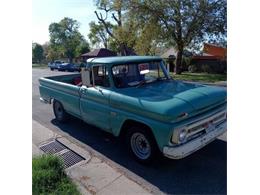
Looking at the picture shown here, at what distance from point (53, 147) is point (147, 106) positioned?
2.54 m

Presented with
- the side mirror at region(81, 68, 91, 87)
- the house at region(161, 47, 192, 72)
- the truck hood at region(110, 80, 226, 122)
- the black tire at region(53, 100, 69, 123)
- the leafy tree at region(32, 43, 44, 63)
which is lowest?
the black tire at region(53, 100, 69, 123)

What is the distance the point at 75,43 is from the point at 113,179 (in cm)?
6616

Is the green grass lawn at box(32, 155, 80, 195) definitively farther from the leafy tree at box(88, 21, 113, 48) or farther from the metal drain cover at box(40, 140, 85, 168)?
the leafy tree at box(88, 21, 113, 48)

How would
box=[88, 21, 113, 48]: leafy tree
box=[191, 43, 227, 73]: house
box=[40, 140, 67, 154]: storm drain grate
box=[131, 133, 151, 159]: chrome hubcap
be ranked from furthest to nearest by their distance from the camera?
box=[88, 21, 113, 48]: leafy tree, box=[191, 43, 227, 73]: house, box=[40, 140, 67, 154]: storm drain grate, box=[131, 133, 151, 159]: chrome hubcap

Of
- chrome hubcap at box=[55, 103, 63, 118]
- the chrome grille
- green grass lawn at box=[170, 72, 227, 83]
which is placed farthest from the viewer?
green grass lawn at box=[170, 72, 227, 83]

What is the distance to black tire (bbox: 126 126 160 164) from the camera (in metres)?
4.24

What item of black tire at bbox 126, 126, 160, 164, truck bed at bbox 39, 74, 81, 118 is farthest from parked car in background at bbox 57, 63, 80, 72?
black tire at bbox 126, 126, 160, 164

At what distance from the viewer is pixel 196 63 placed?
3003cm

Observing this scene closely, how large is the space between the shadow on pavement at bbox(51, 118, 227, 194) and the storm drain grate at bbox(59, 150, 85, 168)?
0.44 m

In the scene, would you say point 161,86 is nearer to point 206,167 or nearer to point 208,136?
point 208,136

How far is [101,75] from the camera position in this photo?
5379 millimetres

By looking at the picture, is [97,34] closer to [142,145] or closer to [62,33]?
[62,33]
